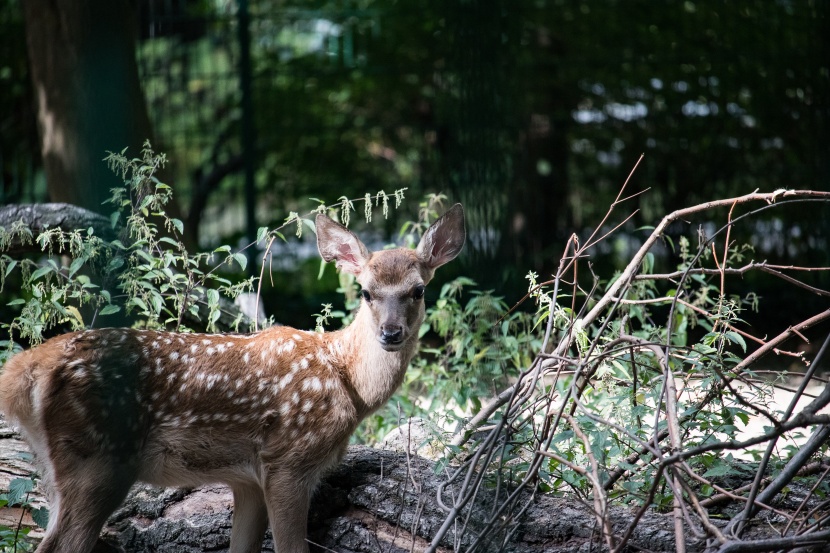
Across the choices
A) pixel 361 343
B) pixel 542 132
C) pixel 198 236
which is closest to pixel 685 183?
pixel 542 132

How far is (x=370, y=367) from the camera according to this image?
4.13 metres

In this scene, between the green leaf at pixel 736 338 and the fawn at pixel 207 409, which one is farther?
the green leaf at pixel 736 338

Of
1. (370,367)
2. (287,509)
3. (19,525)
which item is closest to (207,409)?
(287,509)

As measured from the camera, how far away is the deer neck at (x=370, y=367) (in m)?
4.11

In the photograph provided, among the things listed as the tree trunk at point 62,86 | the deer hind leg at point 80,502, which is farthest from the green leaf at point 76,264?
the deer hind leg at point 80,502

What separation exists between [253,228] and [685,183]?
13.8 ft

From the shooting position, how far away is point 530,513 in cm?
366

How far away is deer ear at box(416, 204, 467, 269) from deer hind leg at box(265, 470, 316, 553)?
122cm

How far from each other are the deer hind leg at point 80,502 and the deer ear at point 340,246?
1419 millimetres

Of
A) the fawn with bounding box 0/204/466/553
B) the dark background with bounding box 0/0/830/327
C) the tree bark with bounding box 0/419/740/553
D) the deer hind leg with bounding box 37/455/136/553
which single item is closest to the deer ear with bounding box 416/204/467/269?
the fawn with bounding box 0/204/466/553

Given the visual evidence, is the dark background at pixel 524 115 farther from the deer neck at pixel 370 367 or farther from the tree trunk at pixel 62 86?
the deer neck at pixel 370 367

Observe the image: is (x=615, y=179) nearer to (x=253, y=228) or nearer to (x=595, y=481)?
(x=253, y=228)

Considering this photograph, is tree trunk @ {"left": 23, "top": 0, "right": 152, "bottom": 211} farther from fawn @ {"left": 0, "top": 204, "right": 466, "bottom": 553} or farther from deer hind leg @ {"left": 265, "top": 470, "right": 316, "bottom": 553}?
deer hind leg @ {"left": 265, "top": 470, "right": 316, "bottom": 553}

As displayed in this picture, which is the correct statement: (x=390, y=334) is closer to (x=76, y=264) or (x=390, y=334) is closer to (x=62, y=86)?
(x=76, y=264)
